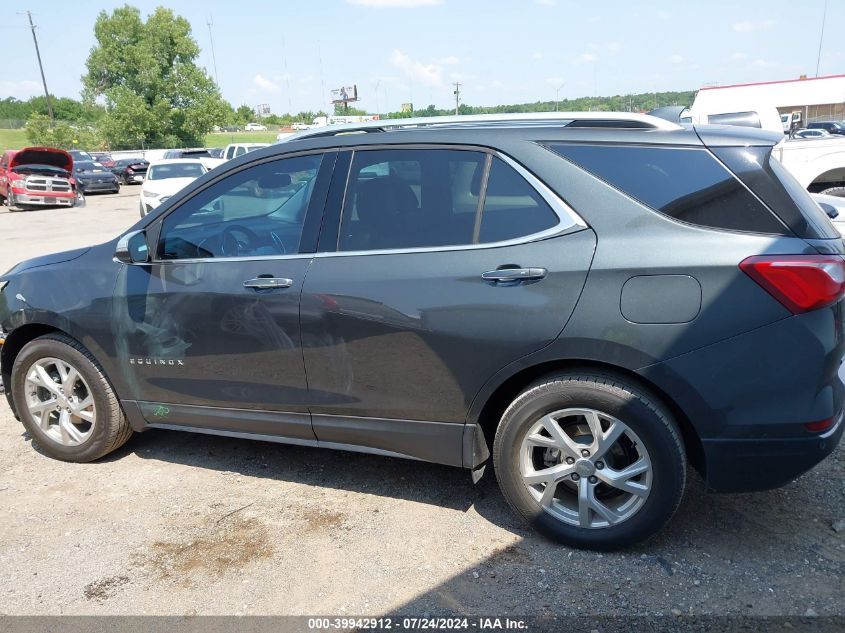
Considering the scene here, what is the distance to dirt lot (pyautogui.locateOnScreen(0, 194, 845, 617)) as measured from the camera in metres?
Answer: 2.75

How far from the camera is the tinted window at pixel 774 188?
2.67 metres

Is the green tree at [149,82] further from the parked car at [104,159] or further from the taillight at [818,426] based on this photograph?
the taillight at [818,426]

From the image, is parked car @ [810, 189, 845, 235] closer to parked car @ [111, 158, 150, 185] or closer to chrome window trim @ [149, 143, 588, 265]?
chrome window trim @ [149, 143, 588, 265]

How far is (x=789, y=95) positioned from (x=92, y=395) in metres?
37.1

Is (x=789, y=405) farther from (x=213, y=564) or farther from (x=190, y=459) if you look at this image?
(x=190, y=459)

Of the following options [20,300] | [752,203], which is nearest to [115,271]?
[20,300]

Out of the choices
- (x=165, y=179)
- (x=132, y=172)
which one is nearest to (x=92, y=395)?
(x=165, y=179)

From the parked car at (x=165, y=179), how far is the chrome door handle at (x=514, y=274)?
1403 cm

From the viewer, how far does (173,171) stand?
17.4m

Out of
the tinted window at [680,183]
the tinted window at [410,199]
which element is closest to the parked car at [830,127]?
the tinted window at [680,183]

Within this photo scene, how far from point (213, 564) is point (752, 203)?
108 inches

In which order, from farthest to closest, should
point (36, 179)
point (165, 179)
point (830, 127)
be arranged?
point (830, 127), point (36, 179), point (165, 179)

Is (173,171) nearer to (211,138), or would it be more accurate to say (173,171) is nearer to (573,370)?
(573,370)

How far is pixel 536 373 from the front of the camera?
301cm
